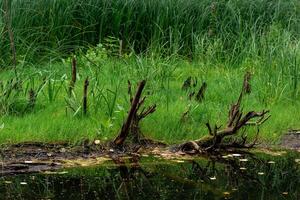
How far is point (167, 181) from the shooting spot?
16.1ft

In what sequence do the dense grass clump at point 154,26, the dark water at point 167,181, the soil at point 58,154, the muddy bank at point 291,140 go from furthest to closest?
the dense grass clump at point 154,26
the muddy bank at point 291,140
the soil at point 58,154
the dark water at point 167,181

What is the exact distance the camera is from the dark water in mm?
4586

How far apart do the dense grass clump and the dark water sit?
10.4 feet

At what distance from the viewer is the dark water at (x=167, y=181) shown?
181 inches

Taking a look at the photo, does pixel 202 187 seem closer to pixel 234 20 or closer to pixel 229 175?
pixel 229 175

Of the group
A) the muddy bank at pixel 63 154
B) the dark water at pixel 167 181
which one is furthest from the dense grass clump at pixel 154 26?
the dark water at pixel 167 181

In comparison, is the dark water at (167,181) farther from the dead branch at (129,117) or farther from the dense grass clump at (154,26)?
the dense grass clump at (154,26)

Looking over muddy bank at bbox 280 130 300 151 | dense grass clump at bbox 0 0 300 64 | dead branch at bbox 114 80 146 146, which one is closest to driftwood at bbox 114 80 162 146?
dead branch at bbox 114 80 146 146

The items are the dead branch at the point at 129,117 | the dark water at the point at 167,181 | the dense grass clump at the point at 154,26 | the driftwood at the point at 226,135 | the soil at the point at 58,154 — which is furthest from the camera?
the dense grass clump at the point at 154,26

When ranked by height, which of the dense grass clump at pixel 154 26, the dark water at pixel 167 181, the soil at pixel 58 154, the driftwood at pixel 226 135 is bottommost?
the soil at pixel 58 154

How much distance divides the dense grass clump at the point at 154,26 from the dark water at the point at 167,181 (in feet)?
10.4

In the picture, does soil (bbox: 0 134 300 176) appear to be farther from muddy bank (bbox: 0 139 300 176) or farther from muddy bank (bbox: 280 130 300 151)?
muddy bank (bbox: 280 130 300 151)

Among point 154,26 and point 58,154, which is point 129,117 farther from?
point 154,26

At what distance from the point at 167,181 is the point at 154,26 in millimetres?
4786
